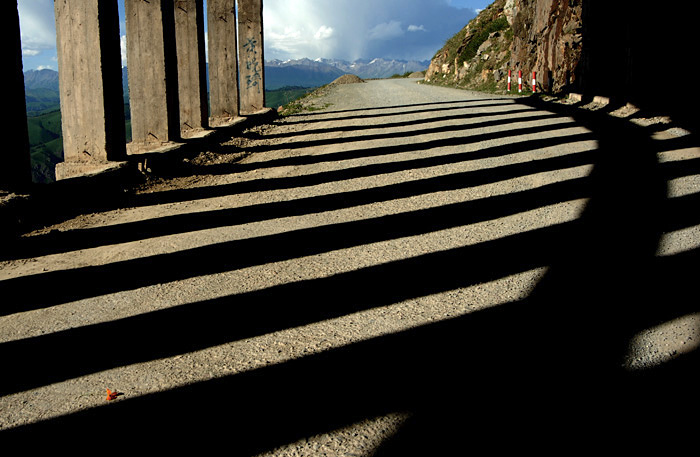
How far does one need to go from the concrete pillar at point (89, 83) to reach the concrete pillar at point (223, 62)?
4328 millimetres

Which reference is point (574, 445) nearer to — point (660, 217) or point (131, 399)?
point (131, 399)

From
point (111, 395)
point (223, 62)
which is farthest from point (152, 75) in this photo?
point (111, 395)

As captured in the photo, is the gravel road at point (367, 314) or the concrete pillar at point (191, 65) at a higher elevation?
the concrete pillar at point (191, 65)

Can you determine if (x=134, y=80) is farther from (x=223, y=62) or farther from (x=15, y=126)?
(x=223, y=62)

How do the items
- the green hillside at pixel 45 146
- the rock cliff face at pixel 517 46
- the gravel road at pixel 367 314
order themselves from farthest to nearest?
the green hillside at pixel 45 146, the rock cliff face at pixel 517 46, the gravel road at pixel 367 314

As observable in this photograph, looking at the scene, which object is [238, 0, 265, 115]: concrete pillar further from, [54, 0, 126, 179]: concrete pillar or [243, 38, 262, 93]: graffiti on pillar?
[54, 0, 126, 179]: concrete pillar

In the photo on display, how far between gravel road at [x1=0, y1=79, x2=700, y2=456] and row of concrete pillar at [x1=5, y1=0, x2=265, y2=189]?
0.69m

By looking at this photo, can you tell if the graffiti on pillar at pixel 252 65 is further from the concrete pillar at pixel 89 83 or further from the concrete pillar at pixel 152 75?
the concrete pillar at pixel 89 83

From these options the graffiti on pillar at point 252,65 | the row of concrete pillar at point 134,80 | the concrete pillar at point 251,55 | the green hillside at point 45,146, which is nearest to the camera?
the row of concrete pillar at point 134,80

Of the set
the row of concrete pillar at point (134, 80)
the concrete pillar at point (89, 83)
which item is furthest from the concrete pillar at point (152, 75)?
the concrete pillar at point (89, 83)

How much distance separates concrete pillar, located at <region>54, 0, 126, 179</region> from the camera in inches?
204

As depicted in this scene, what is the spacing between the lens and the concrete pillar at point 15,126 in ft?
13.9

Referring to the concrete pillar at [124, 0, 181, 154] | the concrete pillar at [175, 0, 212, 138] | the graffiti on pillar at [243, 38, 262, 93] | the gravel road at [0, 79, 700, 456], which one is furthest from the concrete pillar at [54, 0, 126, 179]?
the graffiti on pillar at [243, 38, 262, 93]

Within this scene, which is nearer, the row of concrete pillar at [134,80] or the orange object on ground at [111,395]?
the orange object on ground at [111,395]
